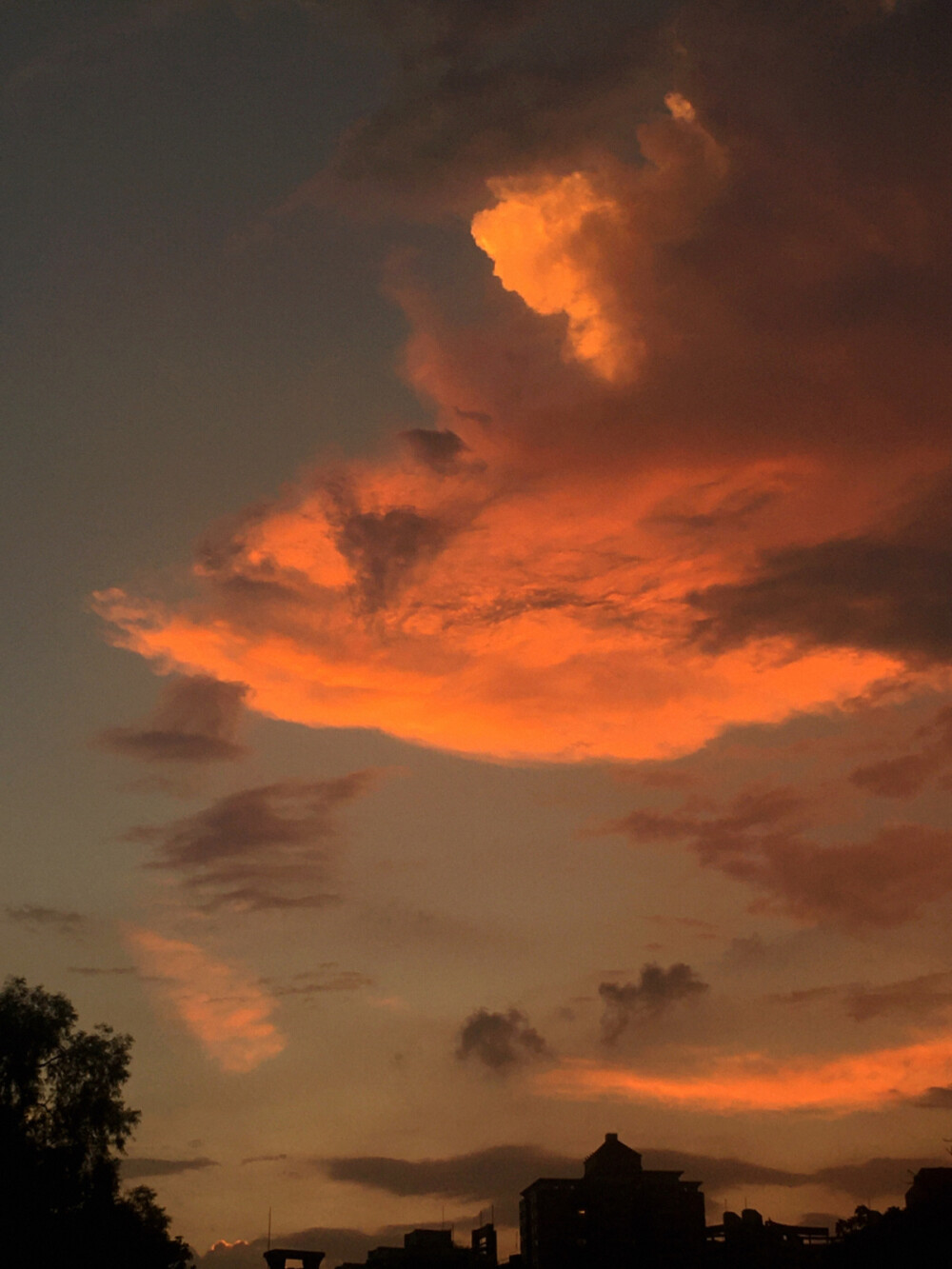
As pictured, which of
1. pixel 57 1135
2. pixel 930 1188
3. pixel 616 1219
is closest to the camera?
pixel 57 1135

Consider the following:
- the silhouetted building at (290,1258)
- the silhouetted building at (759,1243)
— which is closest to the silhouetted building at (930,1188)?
the silhouetted building at (759,1243)

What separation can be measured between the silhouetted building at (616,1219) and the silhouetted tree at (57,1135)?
48.2m

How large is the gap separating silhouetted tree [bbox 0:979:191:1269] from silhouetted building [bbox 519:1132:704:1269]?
4820 centimetres

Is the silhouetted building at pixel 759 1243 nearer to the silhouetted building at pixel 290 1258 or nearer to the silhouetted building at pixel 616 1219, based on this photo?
the silhouetted building at pixel 616 1219

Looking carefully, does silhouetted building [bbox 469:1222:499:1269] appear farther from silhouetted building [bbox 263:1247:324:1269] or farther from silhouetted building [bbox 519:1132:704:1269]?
silhouetted building [bbox 263:1247:324:1269]

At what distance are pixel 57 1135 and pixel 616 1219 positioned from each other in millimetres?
58245

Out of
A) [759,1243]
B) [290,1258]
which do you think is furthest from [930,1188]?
[290,1258]

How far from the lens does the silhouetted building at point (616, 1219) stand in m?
95.4

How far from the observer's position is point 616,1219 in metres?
98.4

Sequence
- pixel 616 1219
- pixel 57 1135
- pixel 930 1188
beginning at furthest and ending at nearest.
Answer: pixel 616 1219
pixel 930 1188
pixel 57 1135

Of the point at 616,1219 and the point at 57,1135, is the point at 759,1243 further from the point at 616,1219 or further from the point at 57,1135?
the point at 57,1135

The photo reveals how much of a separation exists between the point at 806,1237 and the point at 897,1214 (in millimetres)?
28105

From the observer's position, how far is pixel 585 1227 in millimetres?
98750

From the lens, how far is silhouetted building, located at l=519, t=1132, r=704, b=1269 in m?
95.4
